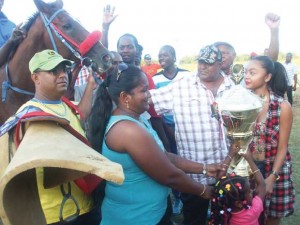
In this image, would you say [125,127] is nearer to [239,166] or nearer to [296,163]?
[239,166]

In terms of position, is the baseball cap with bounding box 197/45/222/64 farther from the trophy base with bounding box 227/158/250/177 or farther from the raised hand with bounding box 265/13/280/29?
the trophy base with bounding box 227/158/250/177

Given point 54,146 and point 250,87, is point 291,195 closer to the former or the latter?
point 250,87

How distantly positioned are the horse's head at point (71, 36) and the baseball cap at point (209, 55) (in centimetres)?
88

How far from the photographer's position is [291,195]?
2852 millimetres

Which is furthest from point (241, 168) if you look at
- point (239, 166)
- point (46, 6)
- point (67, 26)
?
point (46, 6)

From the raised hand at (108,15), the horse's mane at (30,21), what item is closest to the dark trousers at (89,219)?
the horse's mane at (30,21)

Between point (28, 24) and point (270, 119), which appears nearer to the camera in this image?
point (270, 119)

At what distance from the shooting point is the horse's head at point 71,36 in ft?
9.92

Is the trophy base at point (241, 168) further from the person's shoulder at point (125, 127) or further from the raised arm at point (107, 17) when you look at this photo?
the raised arm at point (107, 17)

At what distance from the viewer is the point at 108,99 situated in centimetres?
208

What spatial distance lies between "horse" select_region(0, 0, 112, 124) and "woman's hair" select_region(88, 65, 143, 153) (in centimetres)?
95

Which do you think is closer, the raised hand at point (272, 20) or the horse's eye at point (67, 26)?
the raised hand at point (272, 20)

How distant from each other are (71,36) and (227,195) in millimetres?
2189

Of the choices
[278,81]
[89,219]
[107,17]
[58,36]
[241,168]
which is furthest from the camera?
[107,17]
